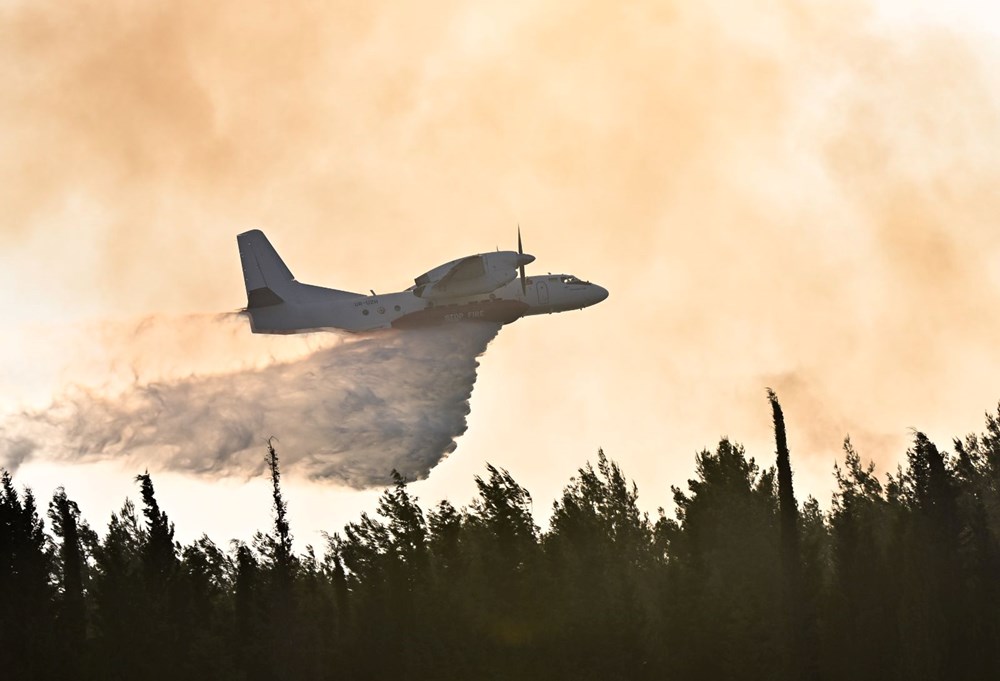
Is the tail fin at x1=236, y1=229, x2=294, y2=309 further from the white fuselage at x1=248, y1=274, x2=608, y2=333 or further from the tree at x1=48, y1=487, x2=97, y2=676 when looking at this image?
the tree at x1=48, y1=487, x2=97, y2=676

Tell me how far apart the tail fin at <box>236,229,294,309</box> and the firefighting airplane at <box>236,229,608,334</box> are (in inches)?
1.9

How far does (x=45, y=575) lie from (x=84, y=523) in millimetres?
16188

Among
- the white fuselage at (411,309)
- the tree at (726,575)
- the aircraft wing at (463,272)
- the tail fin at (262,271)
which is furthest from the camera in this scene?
the tail fin at (262,271)

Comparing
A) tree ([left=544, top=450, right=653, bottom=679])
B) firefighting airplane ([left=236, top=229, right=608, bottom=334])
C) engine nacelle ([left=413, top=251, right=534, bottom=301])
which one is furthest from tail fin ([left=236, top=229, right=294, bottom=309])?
tree ([left=544, top=450, right=653, bottom=679])

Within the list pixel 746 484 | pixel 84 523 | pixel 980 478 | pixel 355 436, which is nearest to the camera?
pixel 355 436

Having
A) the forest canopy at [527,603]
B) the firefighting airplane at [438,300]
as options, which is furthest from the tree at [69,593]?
the firefighting airplane at [438,300]

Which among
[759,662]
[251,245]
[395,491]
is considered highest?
[251,245]

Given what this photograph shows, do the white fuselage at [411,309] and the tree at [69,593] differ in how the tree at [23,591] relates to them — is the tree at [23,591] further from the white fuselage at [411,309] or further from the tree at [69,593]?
the white fuselage at [411,309]

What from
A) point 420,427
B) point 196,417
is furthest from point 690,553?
point 196,417

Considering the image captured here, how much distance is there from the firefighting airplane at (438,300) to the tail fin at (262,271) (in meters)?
0.05

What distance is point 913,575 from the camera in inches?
2213

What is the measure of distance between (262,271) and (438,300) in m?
7.47

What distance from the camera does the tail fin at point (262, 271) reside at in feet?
195

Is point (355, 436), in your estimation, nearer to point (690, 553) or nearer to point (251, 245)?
point (251, 245)
